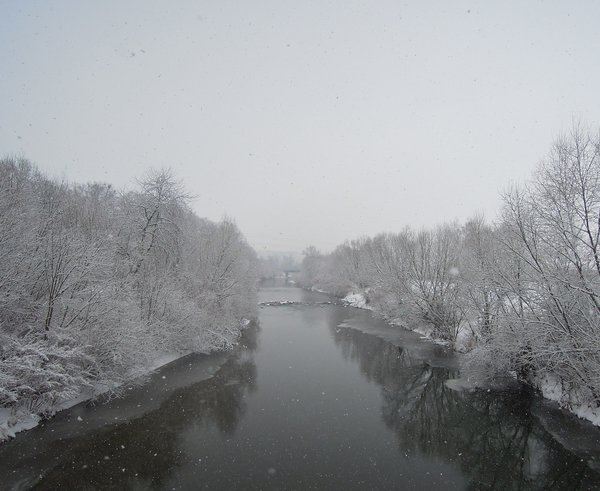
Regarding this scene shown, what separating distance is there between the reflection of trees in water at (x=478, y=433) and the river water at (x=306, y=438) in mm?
46

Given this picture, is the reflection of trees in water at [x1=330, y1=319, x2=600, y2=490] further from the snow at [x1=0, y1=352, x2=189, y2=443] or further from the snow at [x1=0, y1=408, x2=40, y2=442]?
the snow at [x1=0, y1=408, x2=40, y2=442]

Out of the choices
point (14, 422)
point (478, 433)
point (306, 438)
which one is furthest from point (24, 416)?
point (478, 433)

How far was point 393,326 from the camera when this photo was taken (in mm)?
33531

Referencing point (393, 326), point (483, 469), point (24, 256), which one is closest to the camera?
point (483, 469)

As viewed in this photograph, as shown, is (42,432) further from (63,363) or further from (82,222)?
(82,222)

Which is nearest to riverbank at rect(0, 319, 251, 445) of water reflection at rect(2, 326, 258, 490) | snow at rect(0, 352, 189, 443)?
snow at rect(0, 352, 189, 443)

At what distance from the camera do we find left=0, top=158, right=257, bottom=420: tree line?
11.9 m

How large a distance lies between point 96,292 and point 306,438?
10610 mm

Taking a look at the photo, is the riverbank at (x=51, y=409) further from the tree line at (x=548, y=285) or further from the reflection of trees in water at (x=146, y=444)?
the tree line at (x=548, y=285)

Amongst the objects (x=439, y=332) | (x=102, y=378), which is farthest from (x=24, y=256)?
(x=439, y=332)

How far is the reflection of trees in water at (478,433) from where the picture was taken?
32.1 feet

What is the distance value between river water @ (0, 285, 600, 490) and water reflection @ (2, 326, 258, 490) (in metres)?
0.04

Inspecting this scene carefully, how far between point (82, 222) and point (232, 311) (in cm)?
1454

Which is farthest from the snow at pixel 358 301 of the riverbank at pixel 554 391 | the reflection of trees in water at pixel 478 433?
the reflection of trees in water at pixel 478 433
